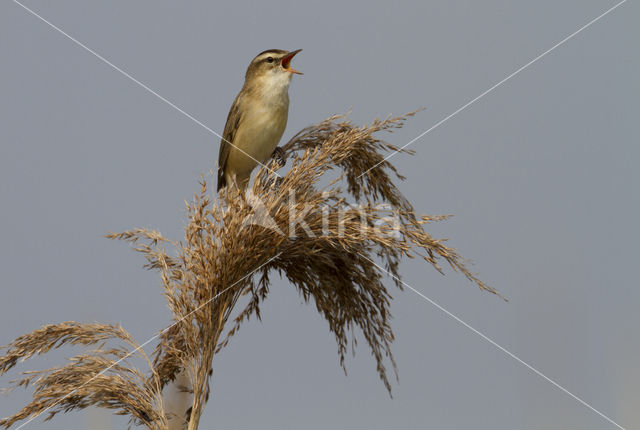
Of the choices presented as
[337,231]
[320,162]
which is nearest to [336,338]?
[337,231]

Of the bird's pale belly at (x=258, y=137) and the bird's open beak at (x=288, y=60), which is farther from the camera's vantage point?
the bird's open beak at (x=288, y=60)

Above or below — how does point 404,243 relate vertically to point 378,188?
below

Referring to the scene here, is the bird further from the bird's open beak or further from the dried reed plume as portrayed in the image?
the dried reed plume

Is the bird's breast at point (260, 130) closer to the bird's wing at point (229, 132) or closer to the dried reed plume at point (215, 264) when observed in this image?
the bird's wing at point (229, 132)

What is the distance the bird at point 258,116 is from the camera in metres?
3.69

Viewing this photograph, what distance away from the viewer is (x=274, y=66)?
12.4 ft

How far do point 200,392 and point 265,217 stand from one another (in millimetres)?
600

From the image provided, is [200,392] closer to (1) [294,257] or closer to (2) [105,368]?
(2) [105,368]

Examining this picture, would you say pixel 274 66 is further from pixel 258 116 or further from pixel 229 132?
pixel 229 132

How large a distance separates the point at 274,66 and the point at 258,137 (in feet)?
1.48

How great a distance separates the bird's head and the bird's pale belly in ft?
0.69

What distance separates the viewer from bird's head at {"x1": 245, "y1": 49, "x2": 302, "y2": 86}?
3.77m

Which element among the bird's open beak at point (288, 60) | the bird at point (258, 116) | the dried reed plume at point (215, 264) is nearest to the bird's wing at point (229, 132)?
the bird at point (258, 116)

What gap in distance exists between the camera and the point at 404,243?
2.13 meters
